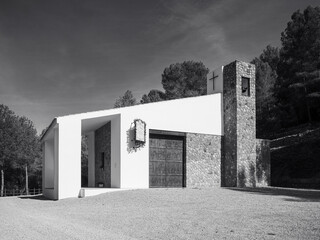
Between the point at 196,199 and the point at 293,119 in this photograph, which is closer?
the point at 196,199

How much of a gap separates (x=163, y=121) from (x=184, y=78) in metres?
19.8

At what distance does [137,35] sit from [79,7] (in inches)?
192

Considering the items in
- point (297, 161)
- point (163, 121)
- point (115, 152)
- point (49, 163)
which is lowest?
point (297, 161)

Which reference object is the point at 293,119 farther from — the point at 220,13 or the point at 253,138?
the point at 220,13

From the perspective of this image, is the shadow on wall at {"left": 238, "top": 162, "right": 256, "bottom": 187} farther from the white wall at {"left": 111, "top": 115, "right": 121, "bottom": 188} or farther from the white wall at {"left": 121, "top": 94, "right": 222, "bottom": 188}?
the white wall at {"left": 111, "top": 115, "right": 121, "bottom": 188}

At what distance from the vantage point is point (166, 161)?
15.3 metres

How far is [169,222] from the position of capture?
703 cm

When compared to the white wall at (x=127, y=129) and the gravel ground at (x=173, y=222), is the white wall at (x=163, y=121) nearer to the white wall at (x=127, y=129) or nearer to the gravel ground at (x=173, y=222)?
the white wall at (x=127, y=129)

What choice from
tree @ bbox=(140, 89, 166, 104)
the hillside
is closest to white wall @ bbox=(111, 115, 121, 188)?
the hillside

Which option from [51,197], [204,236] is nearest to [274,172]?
[51,197]

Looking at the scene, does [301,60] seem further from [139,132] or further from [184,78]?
Answer: [139,132]

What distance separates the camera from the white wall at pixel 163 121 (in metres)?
14.1

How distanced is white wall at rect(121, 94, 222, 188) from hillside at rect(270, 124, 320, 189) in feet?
24.3

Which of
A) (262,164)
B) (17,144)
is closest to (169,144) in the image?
(262,164)
